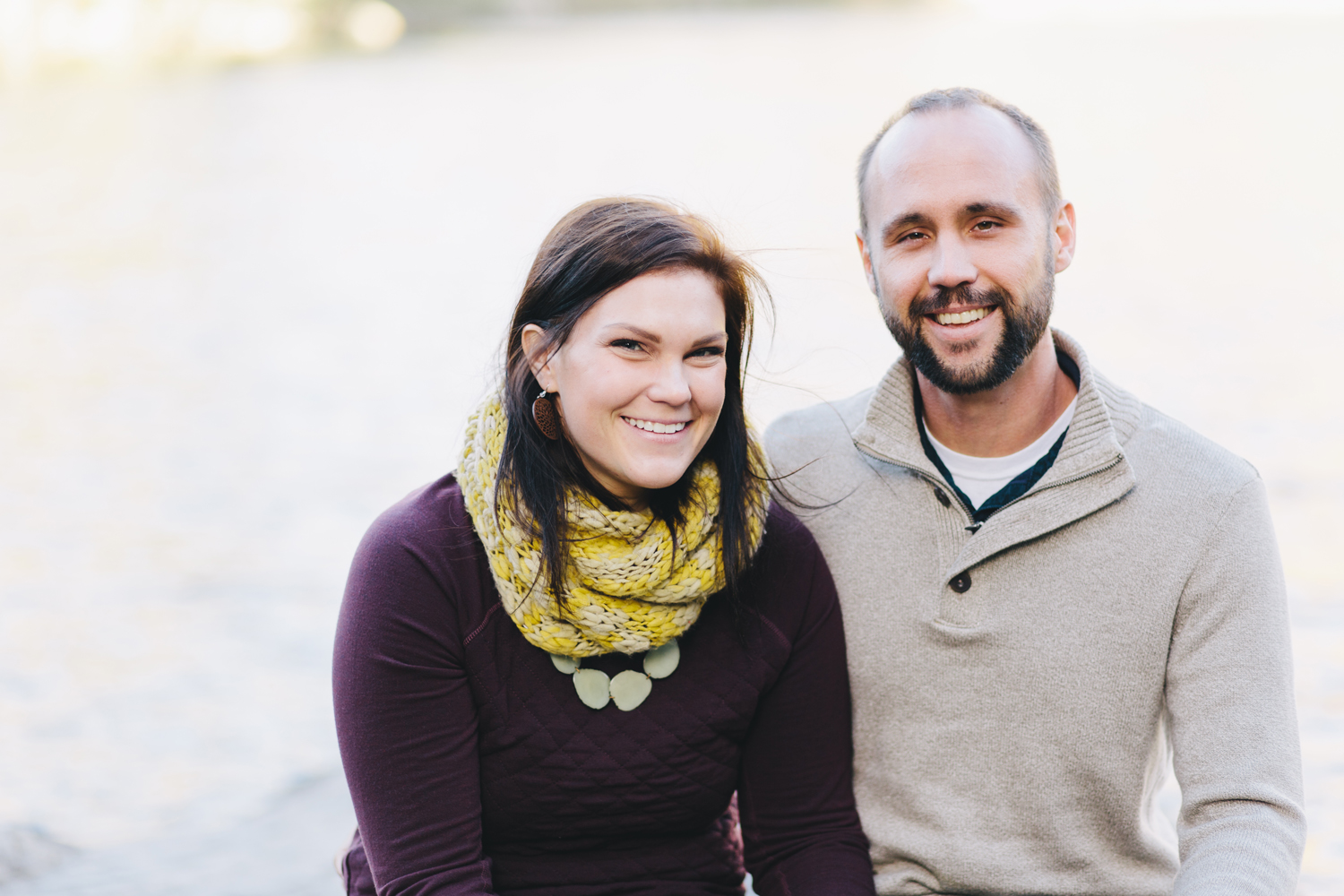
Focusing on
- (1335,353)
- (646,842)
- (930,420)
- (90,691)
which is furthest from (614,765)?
(1335,353)

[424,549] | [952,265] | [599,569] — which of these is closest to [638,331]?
[599,569]

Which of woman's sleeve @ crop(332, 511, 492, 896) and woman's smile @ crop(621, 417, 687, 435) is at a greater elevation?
woman's smile @ crop(621, 417, 687, 435)

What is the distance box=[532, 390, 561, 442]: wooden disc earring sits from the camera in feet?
6.54

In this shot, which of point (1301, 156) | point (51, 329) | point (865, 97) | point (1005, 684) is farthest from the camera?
point (865, 97)

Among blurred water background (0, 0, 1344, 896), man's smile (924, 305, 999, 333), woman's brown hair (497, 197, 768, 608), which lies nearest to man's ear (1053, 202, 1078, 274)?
man's smile (924, 305, 999, 333)

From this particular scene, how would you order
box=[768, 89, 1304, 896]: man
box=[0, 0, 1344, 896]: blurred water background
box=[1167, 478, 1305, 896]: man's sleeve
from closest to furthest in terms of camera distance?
box=[1167, 478, 1305, 896]: man's sleeve → box=[768, 89, 1304, 896]: man → box=[0, 0, 1344, 896]: blurred water background

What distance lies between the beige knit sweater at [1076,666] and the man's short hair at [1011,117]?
0.29 metres

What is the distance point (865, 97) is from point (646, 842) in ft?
94.3

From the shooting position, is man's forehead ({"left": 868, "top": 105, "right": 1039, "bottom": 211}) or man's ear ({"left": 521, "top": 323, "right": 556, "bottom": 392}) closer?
man's ear ({"left": 521, "top": 323, "right": 556, "bottom": 392})

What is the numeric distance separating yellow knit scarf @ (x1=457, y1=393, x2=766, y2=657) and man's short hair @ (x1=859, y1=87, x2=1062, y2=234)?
755mm

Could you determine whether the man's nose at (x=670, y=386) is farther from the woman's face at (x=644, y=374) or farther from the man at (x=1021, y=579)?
the man at (x=1021, y=579)

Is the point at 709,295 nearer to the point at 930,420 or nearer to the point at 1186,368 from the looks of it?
the point at 930,420

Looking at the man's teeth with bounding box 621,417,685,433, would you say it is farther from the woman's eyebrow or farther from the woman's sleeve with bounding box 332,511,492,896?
the woman's sleeve with bounding box 332,511,492,896

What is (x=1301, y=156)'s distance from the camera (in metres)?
20.9
